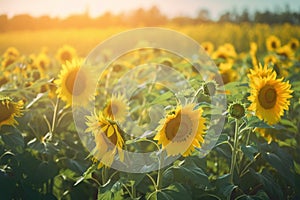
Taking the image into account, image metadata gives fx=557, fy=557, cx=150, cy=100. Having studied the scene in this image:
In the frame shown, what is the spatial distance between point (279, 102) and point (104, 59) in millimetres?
2847

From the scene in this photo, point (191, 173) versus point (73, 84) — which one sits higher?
point (73, 84)

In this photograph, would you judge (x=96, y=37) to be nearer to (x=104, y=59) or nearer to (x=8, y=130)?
(x=104, y=59)

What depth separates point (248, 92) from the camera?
10.1 feet

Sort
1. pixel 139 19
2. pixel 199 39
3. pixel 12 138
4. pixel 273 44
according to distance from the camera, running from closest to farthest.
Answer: pixel 12 138 < pixel 273 44 < pixel 199 39 < pixel 139 19

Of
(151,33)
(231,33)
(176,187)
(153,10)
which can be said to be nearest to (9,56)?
(176,187)

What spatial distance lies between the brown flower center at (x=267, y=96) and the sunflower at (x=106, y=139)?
31.4 inches

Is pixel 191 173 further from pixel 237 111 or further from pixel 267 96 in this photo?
pixel 267 96

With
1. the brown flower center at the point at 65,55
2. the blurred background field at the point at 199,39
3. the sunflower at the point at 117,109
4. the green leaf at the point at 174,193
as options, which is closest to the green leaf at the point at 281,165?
the green leaf at the point at 174,193

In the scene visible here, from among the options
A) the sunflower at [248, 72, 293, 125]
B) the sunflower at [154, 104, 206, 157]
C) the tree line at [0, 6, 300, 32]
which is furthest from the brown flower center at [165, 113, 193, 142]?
the tree line at [0, 6, 300, 32]

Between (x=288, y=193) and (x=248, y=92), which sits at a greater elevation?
(x=248, y=92)

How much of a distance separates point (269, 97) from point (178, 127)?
0.67 meters

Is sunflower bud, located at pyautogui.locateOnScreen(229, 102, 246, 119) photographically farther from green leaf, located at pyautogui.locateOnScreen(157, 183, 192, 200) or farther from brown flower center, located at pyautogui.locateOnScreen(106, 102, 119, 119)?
brown flower center, located at pyautogui.locateOnScreen(106, 102, 119, 119)

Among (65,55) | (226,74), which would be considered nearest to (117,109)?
(226,74)

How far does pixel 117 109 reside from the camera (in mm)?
3088
